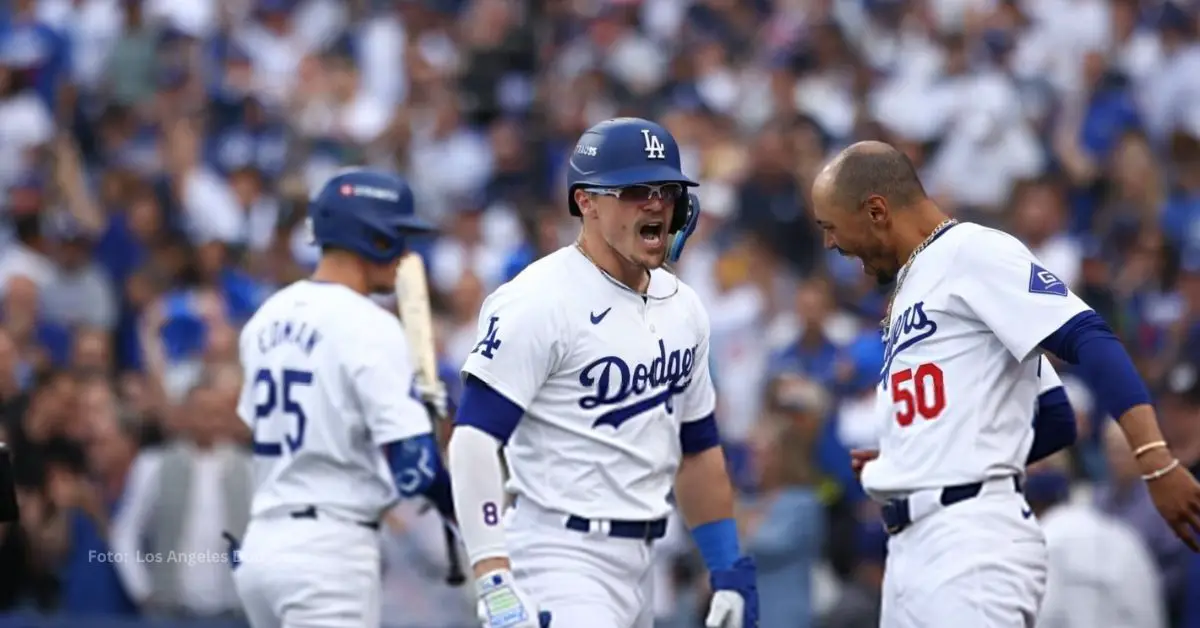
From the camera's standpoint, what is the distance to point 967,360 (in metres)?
6.07

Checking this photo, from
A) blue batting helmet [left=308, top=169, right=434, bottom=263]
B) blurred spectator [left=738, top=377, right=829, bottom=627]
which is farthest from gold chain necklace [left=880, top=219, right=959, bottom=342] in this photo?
blurred spectator [left=738, top=377, right=829, bottom=627]

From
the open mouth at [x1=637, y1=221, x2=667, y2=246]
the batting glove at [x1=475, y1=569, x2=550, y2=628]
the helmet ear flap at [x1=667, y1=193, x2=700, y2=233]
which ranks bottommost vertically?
the batting glove at [x1=475, y1=569, x2=550, y2=628]

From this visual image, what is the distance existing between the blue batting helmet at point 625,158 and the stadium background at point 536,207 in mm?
3617

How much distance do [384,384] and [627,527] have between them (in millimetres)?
1303

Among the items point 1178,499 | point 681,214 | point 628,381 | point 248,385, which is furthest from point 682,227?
point 248,385

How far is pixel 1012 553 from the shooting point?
597 centimetres

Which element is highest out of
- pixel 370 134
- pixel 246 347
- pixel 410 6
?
pixel 410 6

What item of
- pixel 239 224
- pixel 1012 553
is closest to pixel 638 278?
pixel 1012 553

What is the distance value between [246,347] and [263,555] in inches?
33.0

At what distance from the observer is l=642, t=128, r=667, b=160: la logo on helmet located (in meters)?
6.22

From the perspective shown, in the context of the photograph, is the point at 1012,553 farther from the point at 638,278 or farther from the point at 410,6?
the point at 410,6

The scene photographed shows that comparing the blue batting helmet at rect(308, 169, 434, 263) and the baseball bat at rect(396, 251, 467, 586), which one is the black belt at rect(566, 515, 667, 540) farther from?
the blue batting helmet at rect(308, 169, 434, 263)

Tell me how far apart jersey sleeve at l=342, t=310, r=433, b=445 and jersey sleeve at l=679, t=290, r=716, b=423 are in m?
1.05

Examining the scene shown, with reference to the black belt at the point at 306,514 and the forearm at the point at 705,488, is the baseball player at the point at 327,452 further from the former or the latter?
the forearm at the point at 705,488
